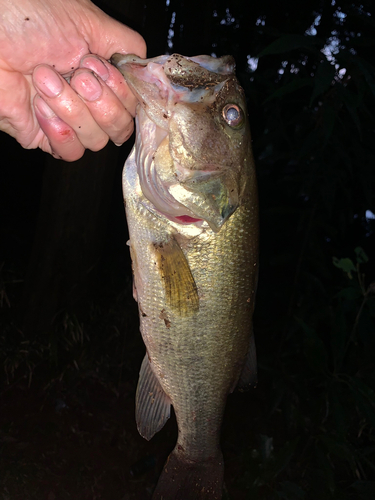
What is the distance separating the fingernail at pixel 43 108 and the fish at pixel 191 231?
0.38m

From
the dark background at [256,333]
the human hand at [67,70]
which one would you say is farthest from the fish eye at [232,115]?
the dark background at [256,333]

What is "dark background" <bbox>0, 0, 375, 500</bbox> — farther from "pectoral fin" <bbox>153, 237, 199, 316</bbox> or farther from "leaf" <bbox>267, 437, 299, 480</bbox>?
"pectoral fin" <bbox>153, 237, 199, 316</bbox>

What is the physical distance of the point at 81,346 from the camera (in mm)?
4551

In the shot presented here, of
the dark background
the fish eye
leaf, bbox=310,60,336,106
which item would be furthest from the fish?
the dark background

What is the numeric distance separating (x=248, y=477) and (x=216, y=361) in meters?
1.63

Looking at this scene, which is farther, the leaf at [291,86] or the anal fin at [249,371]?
the leaf at [291,86]

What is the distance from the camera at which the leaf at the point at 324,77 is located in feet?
7.34

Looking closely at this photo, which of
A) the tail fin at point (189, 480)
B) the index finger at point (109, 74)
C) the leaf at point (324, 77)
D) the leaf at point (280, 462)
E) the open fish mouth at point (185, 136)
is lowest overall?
the leaf at point (280, 462)

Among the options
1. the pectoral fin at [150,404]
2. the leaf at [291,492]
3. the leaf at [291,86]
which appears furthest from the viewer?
the leaf at [291,492]

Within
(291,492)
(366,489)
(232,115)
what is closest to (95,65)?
(232,115)

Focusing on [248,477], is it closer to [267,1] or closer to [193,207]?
[193,207]

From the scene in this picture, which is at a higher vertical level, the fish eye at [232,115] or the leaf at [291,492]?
the fish eye at [232,115]

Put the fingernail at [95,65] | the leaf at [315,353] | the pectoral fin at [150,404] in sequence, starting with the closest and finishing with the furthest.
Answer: the fingernail at [95,65] < the pectoral fin at [150,404] < the leaf at [315,353]

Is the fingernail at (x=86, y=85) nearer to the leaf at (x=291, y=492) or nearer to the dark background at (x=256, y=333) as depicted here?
the dark background at (x=256, y=333)
